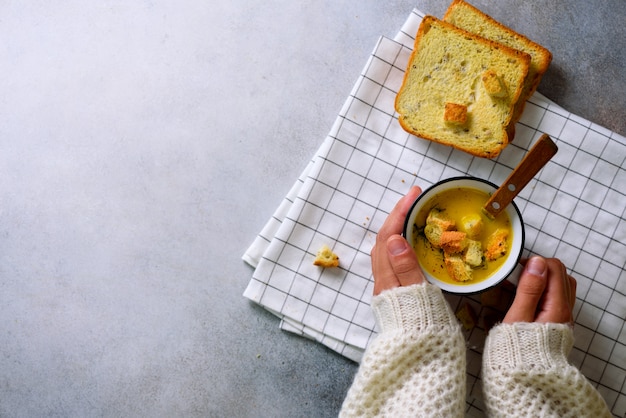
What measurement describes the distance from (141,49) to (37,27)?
247 mm

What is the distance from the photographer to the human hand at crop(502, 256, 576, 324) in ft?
3.84

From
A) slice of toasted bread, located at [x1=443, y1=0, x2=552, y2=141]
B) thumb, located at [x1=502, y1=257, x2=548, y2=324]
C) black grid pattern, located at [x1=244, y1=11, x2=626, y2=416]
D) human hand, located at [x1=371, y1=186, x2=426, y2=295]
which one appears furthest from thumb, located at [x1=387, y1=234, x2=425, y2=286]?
slice of toasted bread, located at [x1=443, y1=0, x2=552, y2=141]

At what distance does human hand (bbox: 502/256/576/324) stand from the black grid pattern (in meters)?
0.06

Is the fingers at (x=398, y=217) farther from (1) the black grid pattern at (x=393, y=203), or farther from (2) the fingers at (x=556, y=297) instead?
(2) the fingers at (x=556, y=297)

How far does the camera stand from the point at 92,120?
1309 mm

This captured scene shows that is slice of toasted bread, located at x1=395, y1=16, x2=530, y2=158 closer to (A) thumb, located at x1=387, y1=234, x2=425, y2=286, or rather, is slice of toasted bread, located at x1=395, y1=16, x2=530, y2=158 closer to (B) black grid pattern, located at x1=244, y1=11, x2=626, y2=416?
(B) black grid pattern, located at x1=244, y1=11, x2=626, y2=416

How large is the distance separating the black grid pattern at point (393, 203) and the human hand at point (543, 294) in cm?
6

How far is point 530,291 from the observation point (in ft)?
3.85

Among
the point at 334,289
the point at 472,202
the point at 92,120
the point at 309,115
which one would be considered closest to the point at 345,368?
the point at 334,289

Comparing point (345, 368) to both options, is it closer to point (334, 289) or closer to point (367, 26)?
point (334, 289)

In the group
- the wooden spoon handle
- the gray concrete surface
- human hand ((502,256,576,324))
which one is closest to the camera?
the wooden spoon handle

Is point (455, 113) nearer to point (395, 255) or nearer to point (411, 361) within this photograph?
point (395, 255)

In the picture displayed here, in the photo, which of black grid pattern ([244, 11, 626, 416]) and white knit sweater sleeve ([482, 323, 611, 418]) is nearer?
white knit sweater sleeve ([482, 323, 611, 418])

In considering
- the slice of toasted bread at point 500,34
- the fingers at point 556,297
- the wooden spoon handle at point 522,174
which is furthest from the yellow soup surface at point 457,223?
the slice of toasted bread at point 500,34
